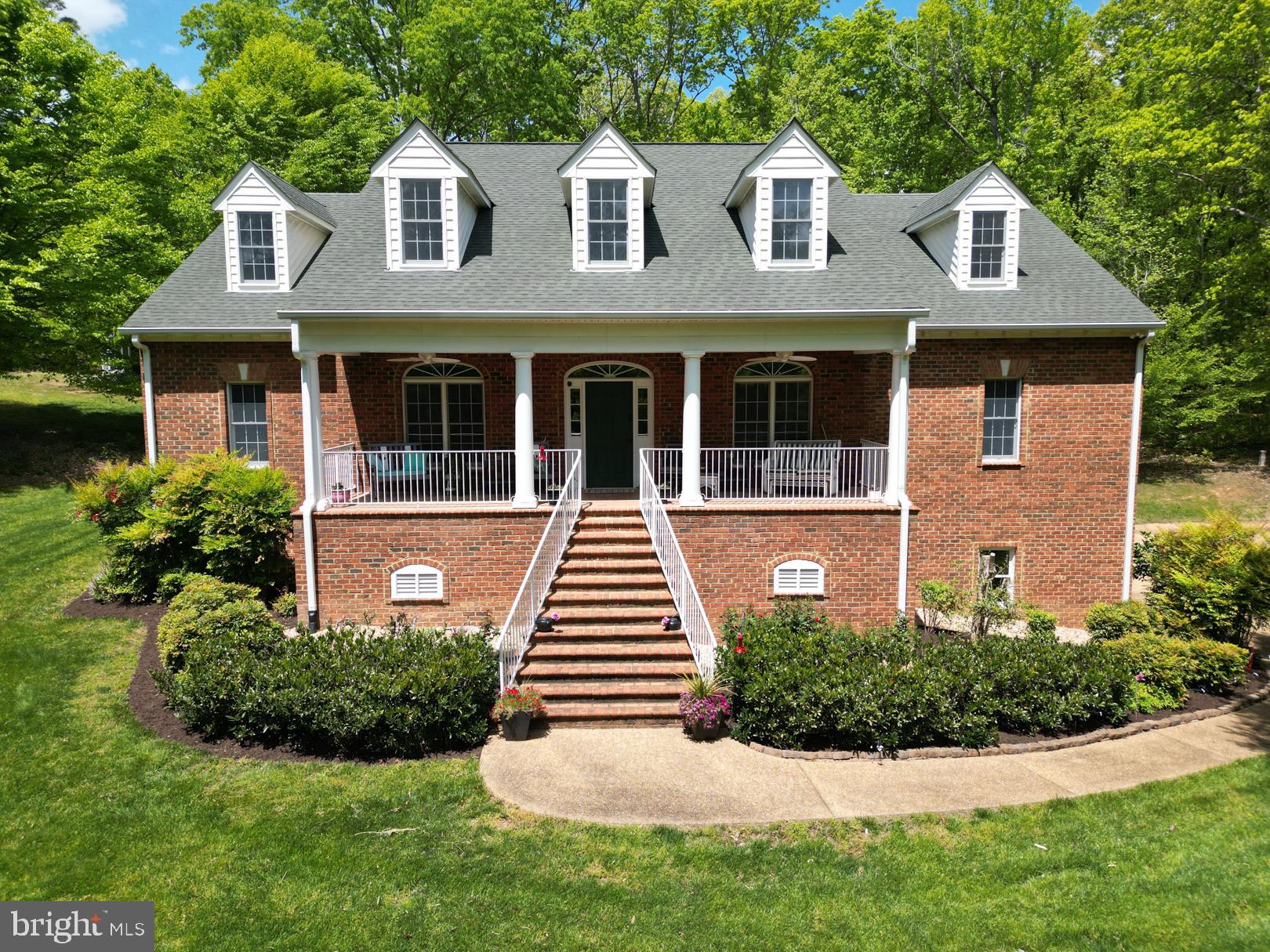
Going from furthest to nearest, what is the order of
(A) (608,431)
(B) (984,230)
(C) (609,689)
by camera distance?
(A) (608,431)
(B) (984,230)
(C) (609,689)

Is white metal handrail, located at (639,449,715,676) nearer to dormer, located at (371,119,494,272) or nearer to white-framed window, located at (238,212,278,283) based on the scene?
dormer, located at (371,119,494,272)

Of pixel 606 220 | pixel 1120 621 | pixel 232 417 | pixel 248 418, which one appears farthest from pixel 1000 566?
pixel 232 417

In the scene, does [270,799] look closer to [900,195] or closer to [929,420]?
[929,420]

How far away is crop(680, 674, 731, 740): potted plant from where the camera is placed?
321 inches

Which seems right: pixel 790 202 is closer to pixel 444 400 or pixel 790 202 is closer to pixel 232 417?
pixel 444 400

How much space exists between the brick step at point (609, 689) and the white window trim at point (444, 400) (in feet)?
22.5

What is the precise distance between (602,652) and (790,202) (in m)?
9.01

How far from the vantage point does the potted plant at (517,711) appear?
813cm

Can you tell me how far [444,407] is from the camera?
1452cm

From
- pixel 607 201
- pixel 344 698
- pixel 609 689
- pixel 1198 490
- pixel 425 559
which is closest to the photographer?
pixel 344 698

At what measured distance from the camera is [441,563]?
38.1 feet

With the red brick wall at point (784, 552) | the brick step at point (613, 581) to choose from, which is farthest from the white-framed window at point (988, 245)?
the brick step at point (613, 581)

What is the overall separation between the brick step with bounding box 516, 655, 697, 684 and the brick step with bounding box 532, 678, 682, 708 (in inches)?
3.6

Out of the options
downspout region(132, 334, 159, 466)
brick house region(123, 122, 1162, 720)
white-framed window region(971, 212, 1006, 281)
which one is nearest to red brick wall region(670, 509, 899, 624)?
brick house region(123, 122, 1162, 720)
